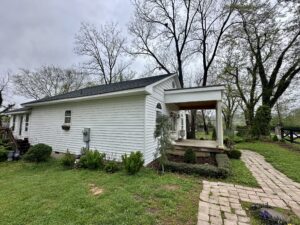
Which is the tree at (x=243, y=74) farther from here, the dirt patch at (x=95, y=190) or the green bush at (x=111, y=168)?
the dirt patch at (x=95, y=190)

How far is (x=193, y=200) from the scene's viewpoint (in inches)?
140

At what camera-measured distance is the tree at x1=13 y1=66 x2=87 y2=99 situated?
70.3 ft

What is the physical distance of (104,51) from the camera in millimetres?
20594

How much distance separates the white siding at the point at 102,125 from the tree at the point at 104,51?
12.2m

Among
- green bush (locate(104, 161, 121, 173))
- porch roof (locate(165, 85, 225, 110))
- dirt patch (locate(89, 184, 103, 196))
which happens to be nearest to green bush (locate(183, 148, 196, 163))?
porch roof (locate(165, 85, 225, 110))

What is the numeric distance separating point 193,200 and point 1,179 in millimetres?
6368

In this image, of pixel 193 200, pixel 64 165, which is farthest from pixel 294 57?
pixel 64 165

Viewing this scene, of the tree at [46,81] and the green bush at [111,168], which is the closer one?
the green bush at [111,168]

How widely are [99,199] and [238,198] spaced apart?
10.8ft

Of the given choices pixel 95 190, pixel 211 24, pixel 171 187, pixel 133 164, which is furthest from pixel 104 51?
pixel 171 187

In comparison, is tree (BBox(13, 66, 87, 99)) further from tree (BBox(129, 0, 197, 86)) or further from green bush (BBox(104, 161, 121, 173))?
green bush (BBox(104, 161, 121, 173))

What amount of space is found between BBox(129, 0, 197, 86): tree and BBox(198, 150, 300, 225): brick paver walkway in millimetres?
12341

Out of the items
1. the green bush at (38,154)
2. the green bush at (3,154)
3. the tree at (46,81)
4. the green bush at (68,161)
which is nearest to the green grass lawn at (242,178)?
the green bush at (68,161)

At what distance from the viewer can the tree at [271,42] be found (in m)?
13.2
